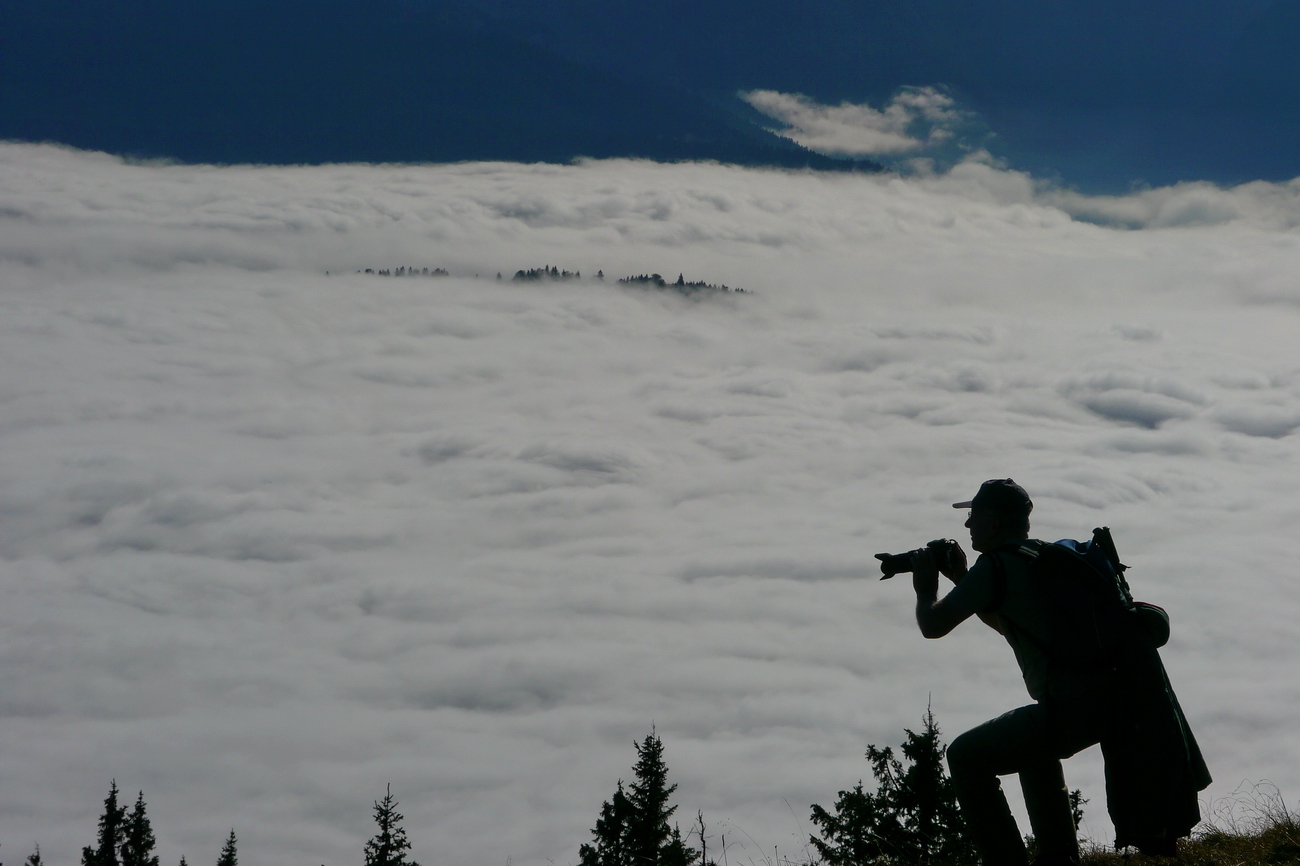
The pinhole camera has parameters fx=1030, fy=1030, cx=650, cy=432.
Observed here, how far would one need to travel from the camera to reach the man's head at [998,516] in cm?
572

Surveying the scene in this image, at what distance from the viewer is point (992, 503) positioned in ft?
18.9

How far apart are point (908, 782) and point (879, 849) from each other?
6.36 metres

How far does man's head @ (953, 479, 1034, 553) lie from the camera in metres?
5.72

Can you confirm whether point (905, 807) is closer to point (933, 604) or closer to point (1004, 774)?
point (1004, 774)

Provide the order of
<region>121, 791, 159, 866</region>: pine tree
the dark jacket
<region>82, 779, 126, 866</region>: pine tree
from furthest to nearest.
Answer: <region>121, 791, 159, 866</region>: pine tree < <region>82, 779, 126, 866</region>: pine tree < the dark jacket

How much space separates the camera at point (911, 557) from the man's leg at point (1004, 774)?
2.92 feet

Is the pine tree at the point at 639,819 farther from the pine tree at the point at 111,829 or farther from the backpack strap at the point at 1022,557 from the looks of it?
the pine tree at the point at 111,829

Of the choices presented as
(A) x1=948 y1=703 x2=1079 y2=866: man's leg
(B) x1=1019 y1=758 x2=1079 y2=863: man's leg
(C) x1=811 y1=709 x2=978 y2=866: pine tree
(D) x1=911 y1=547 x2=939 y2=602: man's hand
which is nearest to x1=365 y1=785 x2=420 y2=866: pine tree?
(C) x1=811 y1=709 x2=978 y2=866: pine tree

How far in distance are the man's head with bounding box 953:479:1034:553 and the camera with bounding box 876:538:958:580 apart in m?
0.15

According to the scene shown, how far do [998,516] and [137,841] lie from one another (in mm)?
83135

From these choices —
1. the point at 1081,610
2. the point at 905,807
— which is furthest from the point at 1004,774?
the point at 905,807

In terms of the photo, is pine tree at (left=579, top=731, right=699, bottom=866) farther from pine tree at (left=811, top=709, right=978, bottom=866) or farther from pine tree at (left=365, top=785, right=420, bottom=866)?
pine tree at (left=365, top=785, right=420, bottom=866)

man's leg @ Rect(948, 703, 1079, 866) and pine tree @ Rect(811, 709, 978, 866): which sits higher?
pine tree @ Rect(811, 709, 978, 866)

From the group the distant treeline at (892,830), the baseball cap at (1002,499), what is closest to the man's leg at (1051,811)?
the distant treeline at (892,830)
